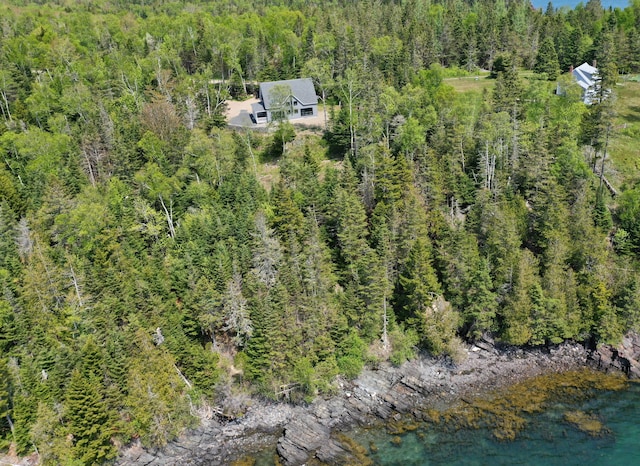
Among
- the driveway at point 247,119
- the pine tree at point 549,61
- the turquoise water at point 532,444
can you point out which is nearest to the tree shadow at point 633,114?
the pine tree at point 549,61

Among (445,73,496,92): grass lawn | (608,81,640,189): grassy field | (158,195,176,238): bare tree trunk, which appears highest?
(445,73,496,92): grass lawn

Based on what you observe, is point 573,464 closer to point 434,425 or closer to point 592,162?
point 434,425

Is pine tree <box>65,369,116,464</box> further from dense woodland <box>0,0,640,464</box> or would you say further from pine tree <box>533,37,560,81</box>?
pine tree <box>533,37,560,81</box>

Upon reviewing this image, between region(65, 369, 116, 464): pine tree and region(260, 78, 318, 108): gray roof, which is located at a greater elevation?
region(260, 78, 318, 108): gray roof

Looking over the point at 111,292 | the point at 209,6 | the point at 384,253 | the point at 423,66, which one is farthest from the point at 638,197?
the point at 209,6

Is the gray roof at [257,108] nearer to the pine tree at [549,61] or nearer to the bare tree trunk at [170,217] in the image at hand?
the bare tree trunk at [170,217]

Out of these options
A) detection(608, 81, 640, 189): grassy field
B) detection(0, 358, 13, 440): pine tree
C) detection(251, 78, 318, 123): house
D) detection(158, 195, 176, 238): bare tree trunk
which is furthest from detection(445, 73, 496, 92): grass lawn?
detection(0, 358, 13, 440): pine tree

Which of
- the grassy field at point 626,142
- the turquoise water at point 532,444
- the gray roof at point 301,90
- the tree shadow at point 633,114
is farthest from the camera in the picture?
the gray roof at point 301,90
